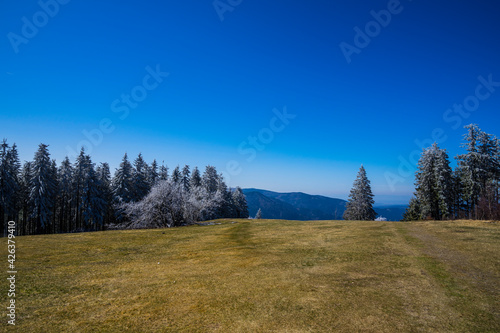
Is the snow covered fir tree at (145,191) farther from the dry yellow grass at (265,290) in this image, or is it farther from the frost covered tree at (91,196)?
the dry yellow grass at (265,290)

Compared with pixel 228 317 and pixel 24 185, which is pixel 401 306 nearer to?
pixel 228 317

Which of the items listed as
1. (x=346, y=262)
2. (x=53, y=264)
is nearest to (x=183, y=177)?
(x=53, y=264)

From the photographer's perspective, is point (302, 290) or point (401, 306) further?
point (302, 290)

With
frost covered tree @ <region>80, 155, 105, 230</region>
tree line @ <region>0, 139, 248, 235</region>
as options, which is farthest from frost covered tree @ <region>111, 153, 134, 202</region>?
frost covered tree @ <region>80, 155, 105, 230</region>

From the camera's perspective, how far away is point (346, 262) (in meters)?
8.87

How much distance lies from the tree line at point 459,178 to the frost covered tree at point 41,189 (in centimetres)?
5707

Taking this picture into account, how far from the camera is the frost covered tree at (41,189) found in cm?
3506

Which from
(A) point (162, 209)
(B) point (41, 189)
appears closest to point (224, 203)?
(A) point (162, 209)

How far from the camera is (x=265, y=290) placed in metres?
6.21

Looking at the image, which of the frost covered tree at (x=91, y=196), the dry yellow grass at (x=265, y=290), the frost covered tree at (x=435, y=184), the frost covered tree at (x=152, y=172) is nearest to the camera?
the dry yellow grass at (x=265, y=290)

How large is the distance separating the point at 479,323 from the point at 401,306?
1.24m

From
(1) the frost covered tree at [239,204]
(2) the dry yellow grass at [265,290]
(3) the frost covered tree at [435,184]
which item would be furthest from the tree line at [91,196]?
(3) the frost covered tree at [435,184]

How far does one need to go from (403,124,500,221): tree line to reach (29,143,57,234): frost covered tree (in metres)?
57.1

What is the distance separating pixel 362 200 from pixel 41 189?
53396 mm
